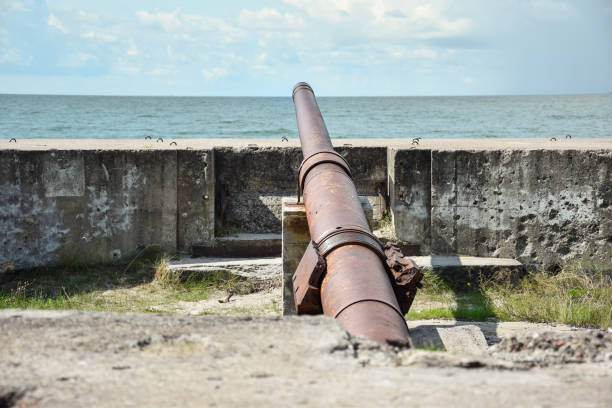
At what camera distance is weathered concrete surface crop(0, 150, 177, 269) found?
712 cm

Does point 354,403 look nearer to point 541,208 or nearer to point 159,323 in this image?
point 159,323

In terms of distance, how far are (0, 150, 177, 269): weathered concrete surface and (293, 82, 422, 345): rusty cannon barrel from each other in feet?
8.15

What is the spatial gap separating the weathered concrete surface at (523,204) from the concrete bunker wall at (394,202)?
0.04 feet

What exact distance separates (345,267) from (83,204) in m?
4.31

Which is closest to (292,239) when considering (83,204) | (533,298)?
(533,298)

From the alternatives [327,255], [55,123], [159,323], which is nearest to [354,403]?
[159,323]

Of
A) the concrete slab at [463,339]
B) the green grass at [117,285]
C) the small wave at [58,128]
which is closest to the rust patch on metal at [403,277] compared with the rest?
the concrete slab at [463,339]

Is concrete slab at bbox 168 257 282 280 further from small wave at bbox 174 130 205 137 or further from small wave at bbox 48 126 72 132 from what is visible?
small wave at bbox 48 126 72 132

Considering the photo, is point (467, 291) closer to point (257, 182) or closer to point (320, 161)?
point (320, 161)

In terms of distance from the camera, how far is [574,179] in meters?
7.34

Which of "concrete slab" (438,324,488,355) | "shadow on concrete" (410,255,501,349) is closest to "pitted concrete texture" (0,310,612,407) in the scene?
"concrete slab" (438,324,488,355)

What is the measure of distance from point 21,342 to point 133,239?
501 cm

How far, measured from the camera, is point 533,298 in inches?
258

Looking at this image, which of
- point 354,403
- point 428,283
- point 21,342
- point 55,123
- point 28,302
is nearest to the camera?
point 354,403
